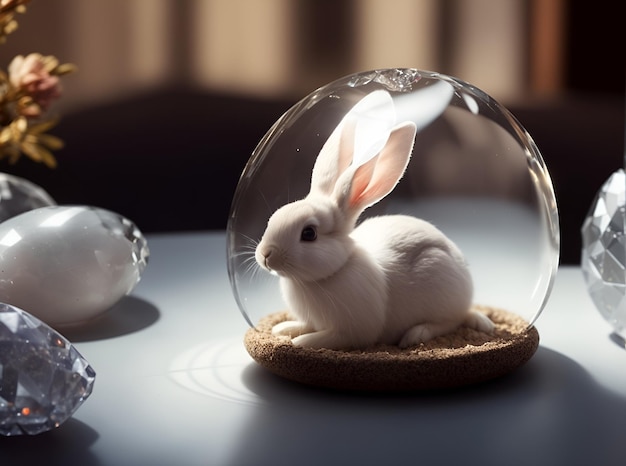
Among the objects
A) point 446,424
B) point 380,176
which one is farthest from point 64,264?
point 446,424

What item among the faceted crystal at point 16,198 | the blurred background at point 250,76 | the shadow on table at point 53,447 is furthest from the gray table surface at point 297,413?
the blurred background at point 250,76

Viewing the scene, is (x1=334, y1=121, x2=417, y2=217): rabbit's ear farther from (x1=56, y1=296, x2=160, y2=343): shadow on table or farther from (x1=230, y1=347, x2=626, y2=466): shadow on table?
(x1=56, y1=296, x2=160, y2=343): shadow on table

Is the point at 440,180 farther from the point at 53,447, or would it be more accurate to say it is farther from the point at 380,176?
the point at 53,447

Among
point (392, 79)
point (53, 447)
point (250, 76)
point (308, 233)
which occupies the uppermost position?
point (392, 79)

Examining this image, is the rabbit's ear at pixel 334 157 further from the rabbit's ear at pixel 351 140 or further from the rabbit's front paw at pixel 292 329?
the rabbit's front paw at pixel 292 329

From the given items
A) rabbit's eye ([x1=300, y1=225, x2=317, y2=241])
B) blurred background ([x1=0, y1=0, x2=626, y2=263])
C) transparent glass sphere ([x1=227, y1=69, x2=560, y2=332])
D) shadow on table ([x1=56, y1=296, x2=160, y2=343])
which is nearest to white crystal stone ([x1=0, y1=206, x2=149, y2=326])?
shadow on table ([x1=56, y1=296, x2=160, y2=343])
